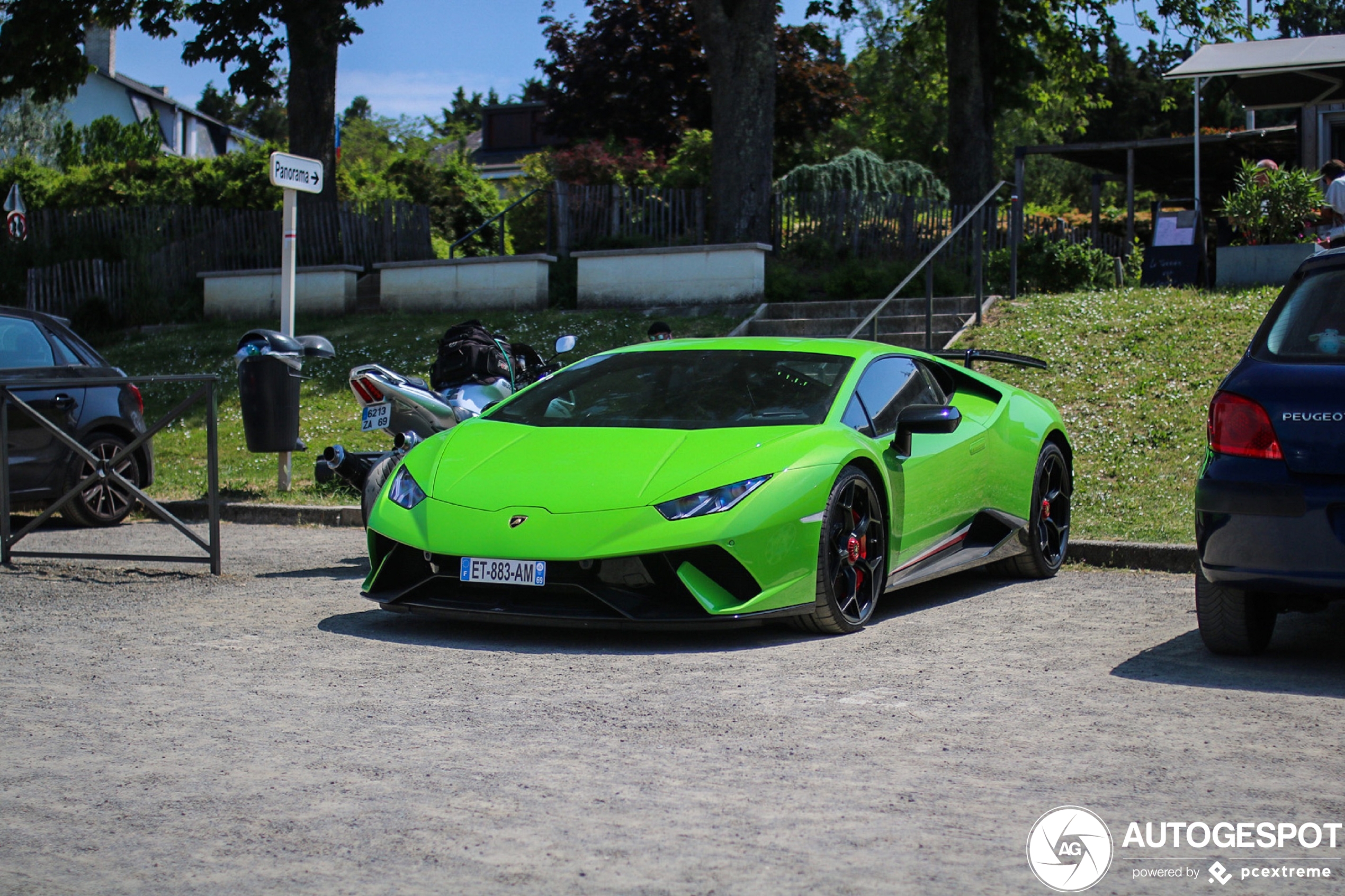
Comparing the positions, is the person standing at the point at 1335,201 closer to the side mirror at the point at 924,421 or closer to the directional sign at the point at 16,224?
the side mirror at the point at 924,421

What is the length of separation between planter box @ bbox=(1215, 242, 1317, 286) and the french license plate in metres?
12.7

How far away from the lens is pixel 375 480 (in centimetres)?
795

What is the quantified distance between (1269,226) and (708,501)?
13.5 metres

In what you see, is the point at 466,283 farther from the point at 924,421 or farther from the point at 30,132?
the point at 30,132

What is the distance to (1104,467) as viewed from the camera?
10.9 meters

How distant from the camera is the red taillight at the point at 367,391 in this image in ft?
27.6

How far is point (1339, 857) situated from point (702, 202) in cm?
1917

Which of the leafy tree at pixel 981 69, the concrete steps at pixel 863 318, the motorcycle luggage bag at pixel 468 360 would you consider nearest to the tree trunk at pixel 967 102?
the leafy tree at pixel 981 69

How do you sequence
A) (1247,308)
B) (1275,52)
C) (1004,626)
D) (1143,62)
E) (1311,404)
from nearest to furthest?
(1311,404)
(1004,626)
(1247,308)
(1275,52)
(1143,62)

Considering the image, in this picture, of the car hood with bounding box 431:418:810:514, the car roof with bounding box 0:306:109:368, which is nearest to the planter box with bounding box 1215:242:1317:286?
the car hood with bounding box 431:418:810:514

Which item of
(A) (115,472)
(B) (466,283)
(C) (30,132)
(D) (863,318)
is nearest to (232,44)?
A: (B) (466,283)

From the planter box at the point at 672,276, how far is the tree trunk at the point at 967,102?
6474mm

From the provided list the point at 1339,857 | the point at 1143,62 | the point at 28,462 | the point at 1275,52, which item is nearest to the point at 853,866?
the point at 1339,857

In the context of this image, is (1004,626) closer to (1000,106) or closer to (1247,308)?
(1247,308)
